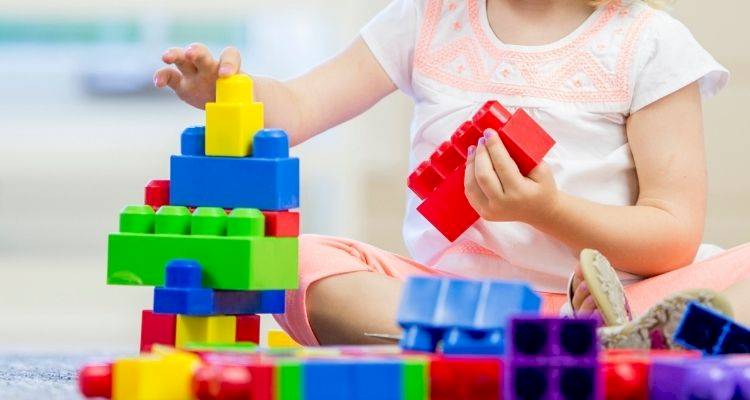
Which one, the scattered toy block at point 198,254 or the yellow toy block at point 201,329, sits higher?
the scattered toy block at point 198,254

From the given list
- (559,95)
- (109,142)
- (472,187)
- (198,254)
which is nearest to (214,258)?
(198,254)

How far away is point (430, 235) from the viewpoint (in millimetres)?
1192

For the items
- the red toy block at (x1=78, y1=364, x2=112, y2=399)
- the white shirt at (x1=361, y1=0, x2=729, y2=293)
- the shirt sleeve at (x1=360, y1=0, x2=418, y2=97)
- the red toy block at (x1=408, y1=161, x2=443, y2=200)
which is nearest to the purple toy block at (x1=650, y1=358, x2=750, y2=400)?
the red toy block at (x1=78, y1=364, x2=112, y2=399)

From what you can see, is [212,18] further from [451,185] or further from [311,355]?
[311,355]

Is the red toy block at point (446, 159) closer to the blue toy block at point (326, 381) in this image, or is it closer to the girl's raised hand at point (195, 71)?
the girl's raised hand at point (195, 71)

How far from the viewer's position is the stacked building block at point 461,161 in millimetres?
928

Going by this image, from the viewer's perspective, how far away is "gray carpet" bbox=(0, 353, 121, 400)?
874 mm

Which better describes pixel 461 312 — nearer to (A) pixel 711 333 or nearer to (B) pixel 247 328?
(A) pixel 711 333

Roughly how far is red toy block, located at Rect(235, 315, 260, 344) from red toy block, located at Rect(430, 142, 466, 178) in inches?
7.8

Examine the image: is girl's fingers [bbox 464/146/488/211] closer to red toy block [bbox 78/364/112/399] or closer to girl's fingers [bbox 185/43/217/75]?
girl's fingers [bbox 185/43/217/75]

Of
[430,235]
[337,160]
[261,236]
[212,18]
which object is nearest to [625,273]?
[430,235]

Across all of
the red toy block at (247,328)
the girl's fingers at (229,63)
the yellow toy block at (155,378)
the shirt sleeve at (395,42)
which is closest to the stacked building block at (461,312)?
the yellow toy block at (155,378)

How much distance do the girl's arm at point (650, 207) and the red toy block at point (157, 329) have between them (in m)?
0.25

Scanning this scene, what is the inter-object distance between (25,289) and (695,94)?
1.32m
